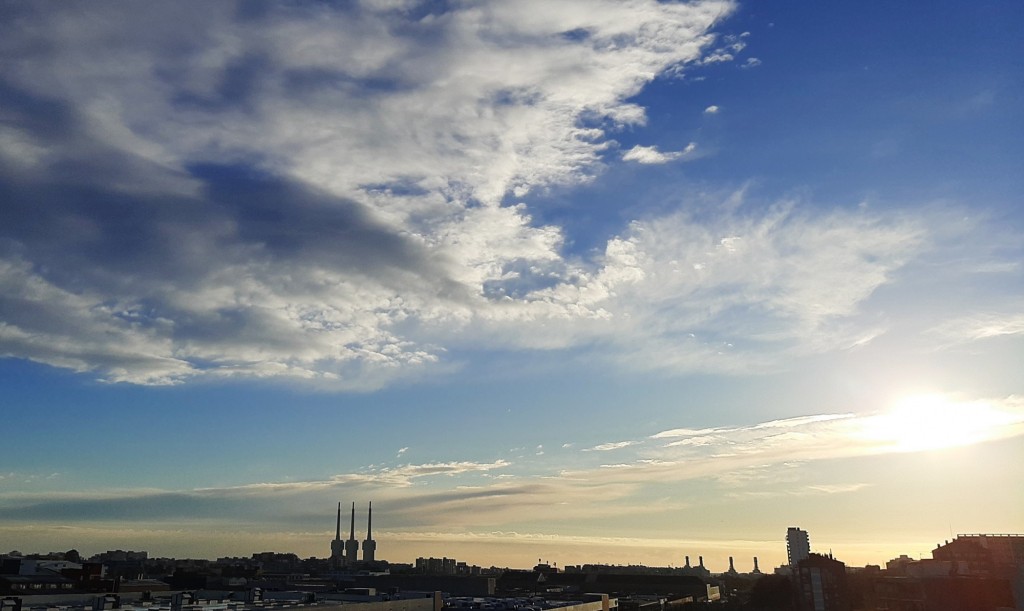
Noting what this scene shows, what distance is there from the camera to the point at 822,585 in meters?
142

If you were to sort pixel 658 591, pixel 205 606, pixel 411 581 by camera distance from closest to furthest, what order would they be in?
pixel 205 606
pixel 411 581
pixel 658 591

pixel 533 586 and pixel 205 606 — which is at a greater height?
pixel 205 606

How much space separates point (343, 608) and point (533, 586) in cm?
15411

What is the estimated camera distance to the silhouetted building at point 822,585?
5566 inches

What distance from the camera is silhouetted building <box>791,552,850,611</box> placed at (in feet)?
464

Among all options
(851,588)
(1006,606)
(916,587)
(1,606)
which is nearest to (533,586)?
(851,588)

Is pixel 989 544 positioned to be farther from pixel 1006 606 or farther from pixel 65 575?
pixel 65 575

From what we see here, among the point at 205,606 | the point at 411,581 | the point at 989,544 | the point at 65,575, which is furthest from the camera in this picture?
the point at 989,544

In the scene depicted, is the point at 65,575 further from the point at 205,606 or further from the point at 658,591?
the point at 658,591

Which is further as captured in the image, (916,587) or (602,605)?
(916,587)

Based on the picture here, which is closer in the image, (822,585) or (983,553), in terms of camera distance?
(822,585)

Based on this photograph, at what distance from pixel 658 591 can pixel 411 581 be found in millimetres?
82225

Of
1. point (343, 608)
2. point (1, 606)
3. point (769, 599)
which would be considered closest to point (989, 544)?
point (769, 599)

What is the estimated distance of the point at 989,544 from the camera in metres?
172
